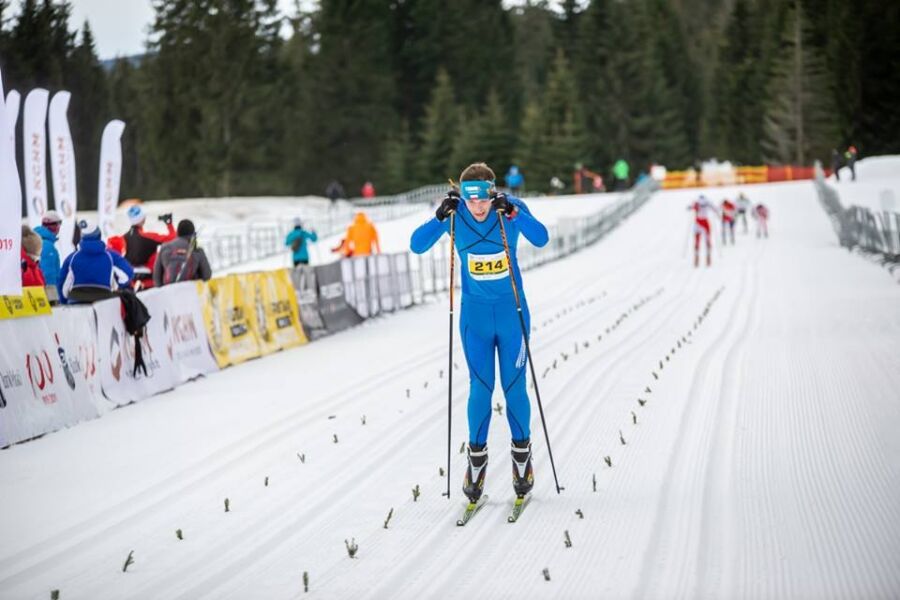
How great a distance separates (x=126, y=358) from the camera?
1205 centimetres

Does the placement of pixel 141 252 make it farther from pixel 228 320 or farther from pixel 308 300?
pixel 308 300

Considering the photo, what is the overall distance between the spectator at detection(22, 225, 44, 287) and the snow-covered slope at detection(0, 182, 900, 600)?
1741 mm

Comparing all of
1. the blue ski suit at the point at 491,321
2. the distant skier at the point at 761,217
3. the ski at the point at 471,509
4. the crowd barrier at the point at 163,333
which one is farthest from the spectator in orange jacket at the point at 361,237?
the distant skier at the point at 761,217

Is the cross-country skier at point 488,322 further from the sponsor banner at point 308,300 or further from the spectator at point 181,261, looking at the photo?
the sponsor banner at point 308,300

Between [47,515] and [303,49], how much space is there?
8777 centimetres

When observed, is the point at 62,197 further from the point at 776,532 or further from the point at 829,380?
the point at 776,532

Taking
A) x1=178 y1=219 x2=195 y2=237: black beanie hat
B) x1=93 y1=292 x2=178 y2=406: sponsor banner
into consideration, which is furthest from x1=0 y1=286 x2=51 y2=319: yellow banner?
x1=178 y1=219 x2=195 y2=237: black beanie hat

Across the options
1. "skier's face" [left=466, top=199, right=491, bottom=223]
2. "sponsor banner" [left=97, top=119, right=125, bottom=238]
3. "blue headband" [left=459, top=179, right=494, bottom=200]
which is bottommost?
"skier's face" [left=466, top=199, right=491, bottom=223]

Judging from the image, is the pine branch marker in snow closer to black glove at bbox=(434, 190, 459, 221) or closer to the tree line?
black glove at bbox=(434, 190, 459, 221)

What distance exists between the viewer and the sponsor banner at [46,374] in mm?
9781

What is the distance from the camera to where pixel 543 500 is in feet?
23.8

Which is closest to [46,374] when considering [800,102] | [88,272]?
[88,272]

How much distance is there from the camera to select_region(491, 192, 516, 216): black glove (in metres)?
6.83

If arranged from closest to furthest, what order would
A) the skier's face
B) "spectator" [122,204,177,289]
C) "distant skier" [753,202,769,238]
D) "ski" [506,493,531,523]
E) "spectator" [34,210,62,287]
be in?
"ski" [506,493,531,523] → the skier's face → "spectator" [34,210,62,287] → "spectator" [122,204,177,289] → "distant skier" [753,202,769,238]
